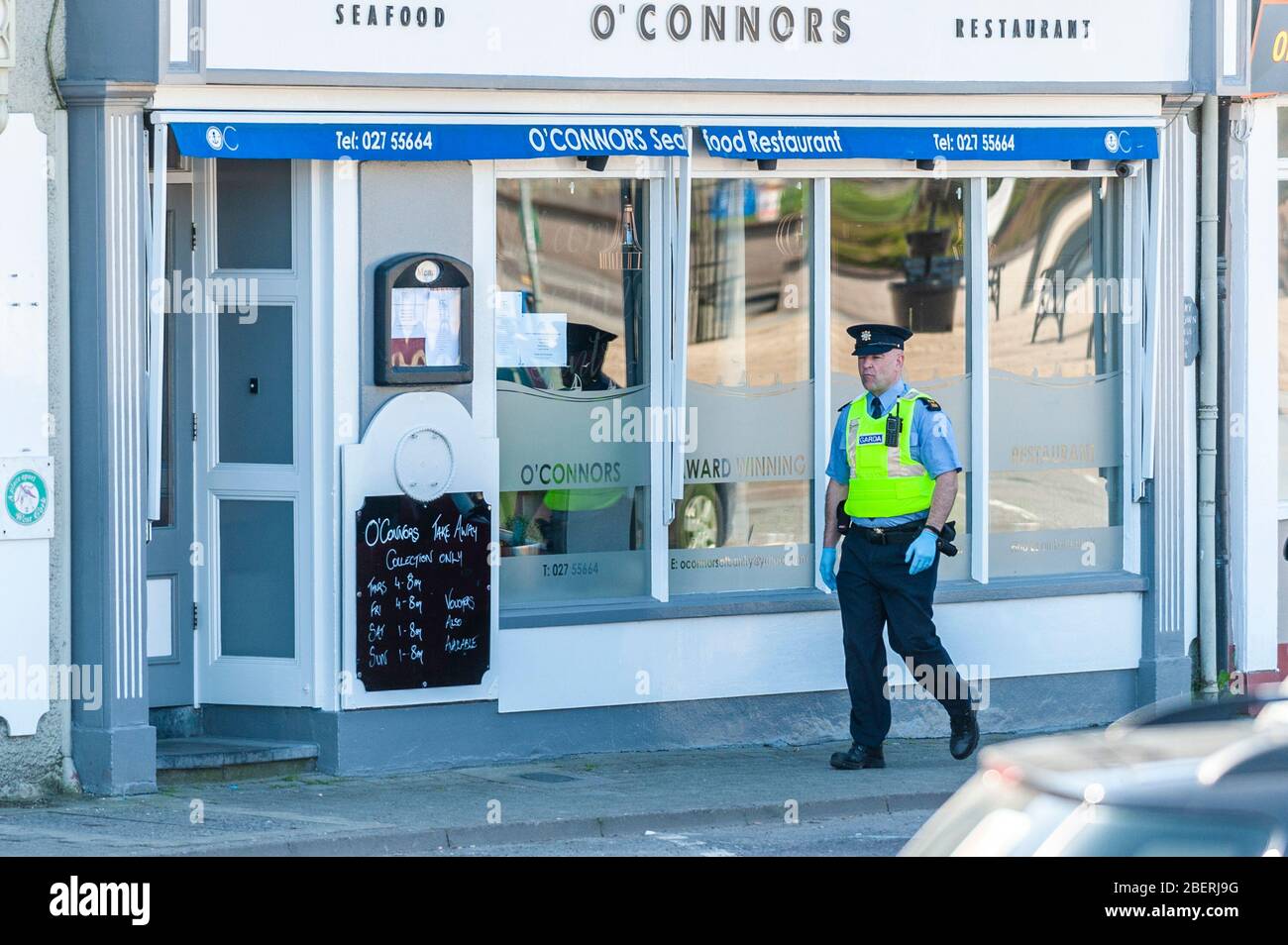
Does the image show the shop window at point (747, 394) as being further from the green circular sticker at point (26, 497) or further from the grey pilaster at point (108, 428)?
the green circular sticker at point (26, 497)

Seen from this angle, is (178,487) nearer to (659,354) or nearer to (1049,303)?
(659,354)

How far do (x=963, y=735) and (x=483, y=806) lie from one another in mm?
2468

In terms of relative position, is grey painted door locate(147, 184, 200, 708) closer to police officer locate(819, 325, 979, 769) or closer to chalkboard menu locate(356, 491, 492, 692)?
chalkboard menu locate(356, 491, 492, 692)

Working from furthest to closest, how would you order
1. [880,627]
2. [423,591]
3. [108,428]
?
[880,627], [423,591], [108,428]

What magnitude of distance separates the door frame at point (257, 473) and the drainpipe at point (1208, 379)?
5.08 metres

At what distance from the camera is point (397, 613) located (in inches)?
384

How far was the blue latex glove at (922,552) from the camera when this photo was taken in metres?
9.56

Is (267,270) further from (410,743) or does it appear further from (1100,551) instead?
(1100,551)

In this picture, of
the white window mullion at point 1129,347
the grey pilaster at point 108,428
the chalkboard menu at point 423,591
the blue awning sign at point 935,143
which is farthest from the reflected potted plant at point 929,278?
the grey pilaster at point 108,428

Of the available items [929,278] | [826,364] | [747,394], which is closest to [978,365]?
[929,278]

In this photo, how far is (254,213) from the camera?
32.4ft

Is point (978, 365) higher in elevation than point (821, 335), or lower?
lower
